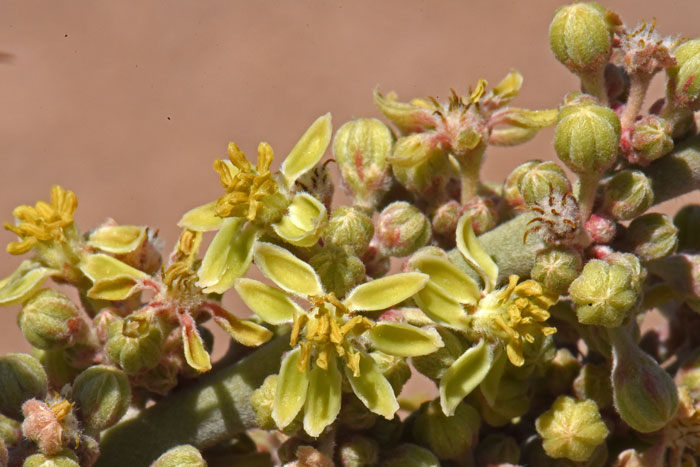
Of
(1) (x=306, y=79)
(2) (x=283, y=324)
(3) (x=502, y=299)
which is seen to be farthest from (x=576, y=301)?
(1) (x=306, y=79)

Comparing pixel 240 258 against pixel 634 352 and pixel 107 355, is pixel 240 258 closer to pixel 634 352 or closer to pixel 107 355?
pixel 107 355

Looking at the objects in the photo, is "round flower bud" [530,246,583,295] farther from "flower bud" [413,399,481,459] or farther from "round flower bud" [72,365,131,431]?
"round flower bud" [72,365,131,431]

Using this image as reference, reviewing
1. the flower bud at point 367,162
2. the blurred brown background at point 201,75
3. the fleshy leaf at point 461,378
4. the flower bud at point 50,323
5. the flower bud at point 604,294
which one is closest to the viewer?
the flower bud at point 604,294

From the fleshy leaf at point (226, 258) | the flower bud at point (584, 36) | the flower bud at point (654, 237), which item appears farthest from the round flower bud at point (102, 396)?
the flower bud at point (584, 36)

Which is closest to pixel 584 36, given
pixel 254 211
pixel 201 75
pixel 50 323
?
pixel 254 211

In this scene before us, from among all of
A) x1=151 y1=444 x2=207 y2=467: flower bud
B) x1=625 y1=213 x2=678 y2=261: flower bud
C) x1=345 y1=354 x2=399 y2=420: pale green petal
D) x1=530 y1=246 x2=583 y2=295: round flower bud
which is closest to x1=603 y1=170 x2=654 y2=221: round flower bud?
x1=625 y1=213 x2=678 y2=261: flower bud

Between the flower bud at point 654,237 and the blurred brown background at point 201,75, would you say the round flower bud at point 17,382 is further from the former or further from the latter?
the blurred brown background at point 201,75
